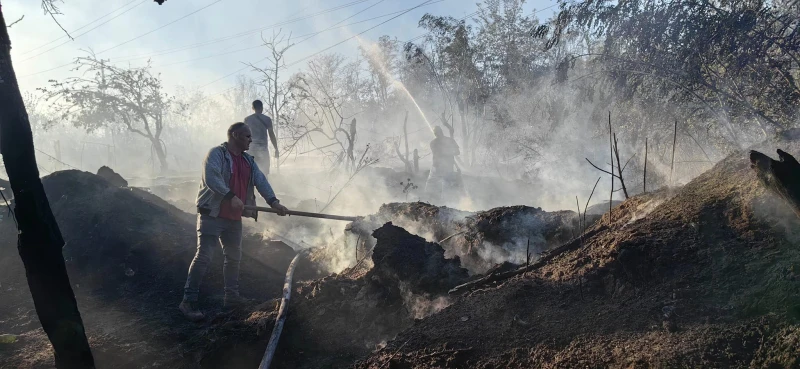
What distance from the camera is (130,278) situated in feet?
21.4

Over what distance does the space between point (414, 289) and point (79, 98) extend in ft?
101

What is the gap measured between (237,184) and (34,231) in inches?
90.5

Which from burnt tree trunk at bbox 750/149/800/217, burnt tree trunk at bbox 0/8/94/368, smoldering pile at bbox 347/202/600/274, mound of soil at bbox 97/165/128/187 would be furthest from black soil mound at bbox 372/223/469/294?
mound of soil at bbox 97/165/128/187

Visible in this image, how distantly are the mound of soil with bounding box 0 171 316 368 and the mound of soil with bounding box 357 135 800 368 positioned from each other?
6.69 feet

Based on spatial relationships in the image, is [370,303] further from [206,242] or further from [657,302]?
[657,302]

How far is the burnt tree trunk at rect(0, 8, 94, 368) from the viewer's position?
2568 millimetres

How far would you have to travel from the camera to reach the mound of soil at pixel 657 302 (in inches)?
73.3

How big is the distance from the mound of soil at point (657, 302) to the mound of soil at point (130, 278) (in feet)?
6.69

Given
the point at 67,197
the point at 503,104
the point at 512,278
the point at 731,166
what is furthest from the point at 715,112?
the point at 503,104

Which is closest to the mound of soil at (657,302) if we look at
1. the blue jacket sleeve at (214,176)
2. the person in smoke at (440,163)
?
the blue jacket sleeve at (214,176)

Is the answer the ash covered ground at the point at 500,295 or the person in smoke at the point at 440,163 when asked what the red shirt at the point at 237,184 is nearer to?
the ash covered ground at the point at 500,295

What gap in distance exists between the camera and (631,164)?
40.2ft

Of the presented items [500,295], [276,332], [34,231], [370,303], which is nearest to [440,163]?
[370,303]

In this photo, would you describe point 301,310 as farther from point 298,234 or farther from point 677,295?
point 298,234
